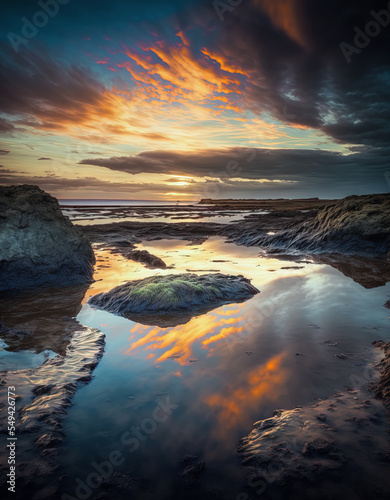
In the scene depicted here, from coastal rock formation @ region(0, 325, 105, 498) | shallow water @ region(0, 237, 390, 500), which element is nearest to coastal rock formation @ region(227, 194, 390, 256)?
shallow water @ region(0, 237, 390, 500)

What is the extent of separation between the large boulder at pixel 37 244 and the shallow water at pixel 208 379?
1.94m

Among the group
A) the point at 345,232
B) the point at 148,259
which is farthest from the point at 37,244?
the point at 345,232

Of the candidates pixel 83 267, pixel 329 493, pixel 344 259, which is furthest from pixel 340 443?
pixel 344 259

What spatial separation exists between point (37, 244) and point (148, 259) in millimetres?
3583

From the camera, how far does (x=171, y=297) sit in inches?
239

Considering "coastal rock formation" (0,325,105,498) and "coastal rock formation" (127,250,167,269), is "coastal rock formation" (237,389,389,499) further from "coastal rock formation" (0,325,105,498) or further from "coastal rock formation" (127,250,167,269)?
"coastal rock formation" (127,250,167,269)

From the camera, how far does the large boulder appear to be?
7.52 metres

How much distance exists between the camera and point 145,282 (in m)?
6.71

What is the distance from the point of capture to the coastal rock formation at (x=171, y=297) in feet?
18.9

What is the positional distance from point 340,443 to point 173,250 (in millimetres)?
11801

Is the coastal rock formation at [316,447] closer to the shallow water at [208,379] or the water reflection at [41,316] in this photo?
the shallow water at [208,379]

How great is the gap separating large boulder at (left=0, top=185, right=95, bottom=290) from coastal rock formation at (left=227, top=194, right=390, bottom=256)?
27.4 feet

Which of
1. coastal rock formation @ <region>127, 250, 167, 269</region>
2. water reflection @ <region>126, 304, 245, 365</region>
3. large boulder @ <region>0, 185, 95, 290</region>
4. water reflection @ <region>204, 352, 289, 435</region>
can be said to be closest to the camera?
water reflection @ <region>204, 352, 289, 435</region>

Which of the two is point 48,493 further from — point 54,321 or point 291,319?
point 291,319
